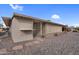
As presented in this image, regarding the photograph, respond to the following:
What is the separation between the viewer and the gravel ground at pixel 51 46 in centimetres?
317

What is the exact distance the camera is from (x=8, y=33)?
432cm

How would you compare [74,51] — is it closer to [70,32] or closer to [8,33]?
[70,32]

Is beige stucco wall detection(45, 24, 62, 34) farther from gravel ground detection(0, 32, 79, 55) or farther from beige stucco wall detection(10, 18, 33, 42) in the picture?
beige stucco wall detection(10, 18, 33, 42)

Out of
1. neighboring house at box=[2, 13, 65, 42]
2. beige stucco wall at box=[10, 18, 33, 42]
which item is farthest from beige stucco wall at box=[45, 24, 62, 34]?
beige stucco wall at box=[10, 18, 33, 42]

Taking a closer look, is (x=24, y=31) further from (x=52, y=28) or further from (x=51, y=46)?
(x=52, y=28)

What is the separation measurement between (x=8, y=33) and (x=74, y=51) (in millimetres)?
2676

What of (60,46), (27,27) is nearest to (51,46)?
(60,46)

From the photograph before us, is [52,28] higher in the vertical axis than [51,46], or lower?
higher

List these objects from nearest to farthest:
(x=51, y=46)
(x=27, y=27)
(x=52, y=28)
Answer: (x=51, y=46) → (x=27, y=27) → (x=52, y=28)

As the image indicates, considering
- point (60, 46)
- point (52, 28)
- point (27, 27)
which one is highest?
point (27, 27)

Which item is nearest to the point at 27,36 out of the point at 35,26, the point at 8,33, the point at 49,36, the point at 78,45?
the point at 35,26

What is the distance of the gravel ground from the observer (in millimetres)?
3166

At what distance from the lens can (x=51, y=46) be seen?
347 centimetres

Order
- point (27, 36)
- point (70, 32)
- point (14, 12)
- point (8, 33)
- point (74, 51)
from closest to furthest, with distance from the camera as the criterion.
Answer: point (74, 51)
point (14, 12)
point (27, 36)
point (70, 32)
point (8, 33)
